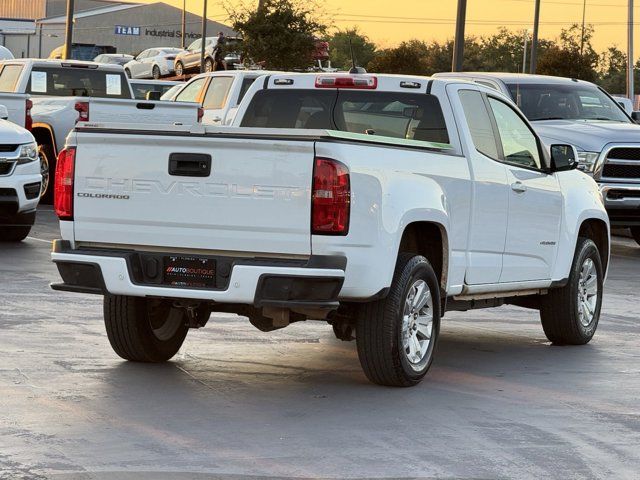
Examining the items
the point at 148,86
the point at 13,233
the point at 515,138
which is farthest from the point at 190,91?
the point at 515,138

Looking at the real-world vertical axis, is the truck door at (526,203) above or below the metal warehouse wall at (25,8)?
below

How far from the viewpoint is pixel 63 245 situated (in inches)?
340

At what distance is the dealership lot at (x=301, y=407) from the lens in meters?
6.67

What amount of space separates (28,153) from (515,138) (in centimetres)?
817

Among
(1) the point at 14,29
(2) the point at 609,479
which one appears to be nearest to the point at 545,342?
(2) the point at 609,479

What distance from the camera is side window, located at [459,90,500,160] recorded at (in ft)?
32.1

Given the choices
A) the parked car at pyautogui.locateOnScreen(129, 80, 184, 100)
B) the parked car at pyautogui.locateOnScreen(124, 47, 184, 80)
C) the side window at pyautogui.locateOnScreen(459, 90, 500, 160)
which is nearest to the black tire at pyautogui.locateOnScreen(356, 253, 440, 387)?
the side window at pyautogui.locateOnScreen(459, 90, 500, 160)

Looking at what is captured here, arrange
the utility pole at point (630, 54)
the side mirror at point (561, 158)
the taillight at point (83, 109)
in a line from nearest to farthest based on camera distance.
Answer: the side mirror at point (561, 158)
the taillight at point (83, 109)
the utility pole at point (630, 54)

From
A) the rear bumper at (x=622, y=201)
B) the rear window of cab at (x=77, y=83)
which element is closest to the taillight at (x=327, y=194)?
the rear bumper at (x=622, y=201)

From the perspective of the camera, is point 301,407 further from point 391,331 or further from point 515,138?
point 515,138

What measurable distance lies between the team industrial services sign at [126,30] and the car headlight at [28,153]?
102112 millimetres

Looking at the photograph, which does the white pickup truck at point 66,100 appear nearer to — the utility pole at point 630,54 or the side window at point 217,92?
the side window at point 217,92

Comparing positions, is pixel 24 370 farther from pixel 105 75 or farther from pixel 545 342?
→ pixel 105 75

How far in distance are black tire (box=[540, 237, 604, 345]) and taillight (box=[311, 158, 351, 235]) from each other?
11.0ft
